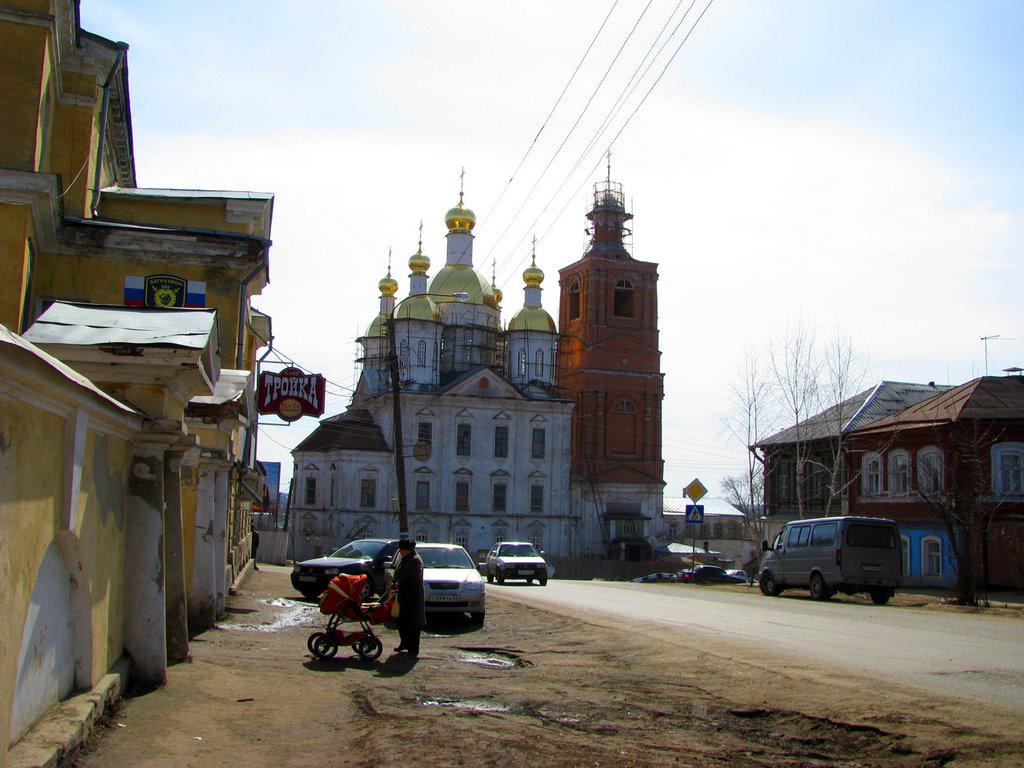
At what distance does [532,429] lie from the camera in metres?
73.9

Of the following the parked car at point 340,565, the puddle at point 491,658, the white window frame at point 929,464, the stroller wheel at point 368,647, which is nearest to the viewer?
the stroller wheel at point 368,647

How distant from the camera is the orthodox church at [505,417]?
7069 centimetres

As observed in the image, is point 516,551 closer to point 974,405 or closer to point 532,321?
point 974,405

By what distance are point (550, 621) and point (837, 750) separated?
453 inches

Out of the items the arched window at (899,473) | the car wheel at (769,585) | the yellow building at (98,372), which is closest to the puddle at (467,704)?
the yellow building at (98,372)

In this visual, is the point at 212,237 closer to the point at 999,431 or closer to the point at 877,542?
the point at 877,542

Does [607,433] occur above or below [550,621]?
above

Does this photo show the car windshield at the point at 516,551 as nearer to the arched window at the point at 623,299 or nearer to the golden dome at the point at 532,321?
the golden dome at the point at 532,321

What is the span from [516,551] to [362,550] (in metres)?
12.2

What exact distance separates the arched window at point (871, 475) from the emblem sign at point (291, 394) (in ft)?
84.0

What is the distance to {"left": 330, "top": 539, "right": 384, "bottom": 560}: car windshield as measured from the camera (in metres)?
25.4

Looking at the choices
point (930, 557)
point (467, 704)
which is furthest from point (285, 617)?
point (930, 557)

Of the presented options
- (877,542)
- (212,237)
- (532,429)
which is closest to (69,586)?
(212,237)

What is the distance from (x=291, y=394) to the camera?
24.2m
